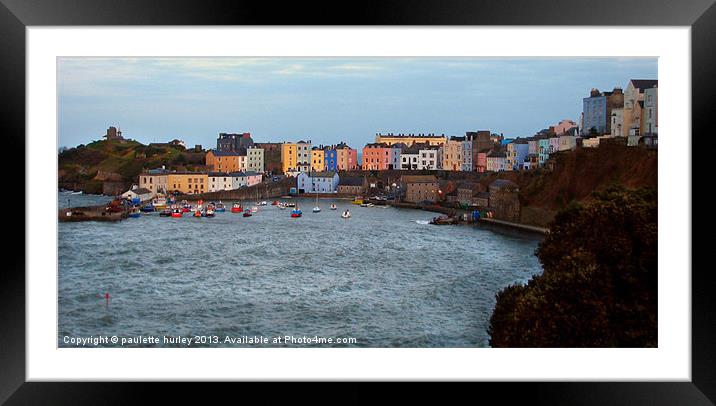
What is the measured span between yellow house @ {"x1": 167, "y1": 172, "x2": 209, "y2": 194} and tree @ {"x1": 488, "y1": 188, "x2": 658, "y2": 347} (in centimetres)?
365

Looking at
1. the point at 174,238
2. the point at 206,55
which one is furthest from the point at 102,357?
the point at 174,238

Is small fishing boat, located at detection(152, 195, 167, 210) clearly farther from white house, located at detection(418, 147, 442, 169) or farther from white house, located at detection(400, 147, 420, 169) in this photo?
white house, located at detection(418, 147, 442, 169)

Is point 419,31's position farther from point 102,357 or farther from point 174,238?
point 174,238

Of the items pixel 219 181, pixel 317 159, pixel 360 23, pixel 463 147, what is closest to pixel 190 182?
pixel 219 181

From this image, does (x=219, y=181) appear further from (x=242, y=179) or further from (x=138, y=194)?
(x=138, y=194)

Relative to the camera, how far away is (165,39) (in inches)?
144

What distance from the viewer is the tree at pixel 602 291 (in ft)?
13.8

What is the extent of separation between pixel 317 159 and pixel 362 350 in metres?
4.27

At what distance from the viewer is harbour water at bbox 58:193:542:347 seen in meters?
5.57

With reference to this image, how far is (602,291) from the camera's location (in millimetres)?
4414

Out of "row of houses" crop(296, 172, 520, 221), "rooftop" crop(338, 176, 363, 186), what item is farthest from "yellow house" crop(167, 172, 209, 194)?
"rooftop" crop(338, 176, 363, 186)

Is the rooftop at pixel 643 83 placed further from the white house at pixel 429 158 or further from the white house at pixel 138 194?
the white house at pixel 138 194

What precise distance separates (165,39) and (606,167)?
5449 millimetres

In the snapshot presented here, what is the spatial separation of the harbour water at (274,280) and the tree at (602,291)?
4.36 ft
